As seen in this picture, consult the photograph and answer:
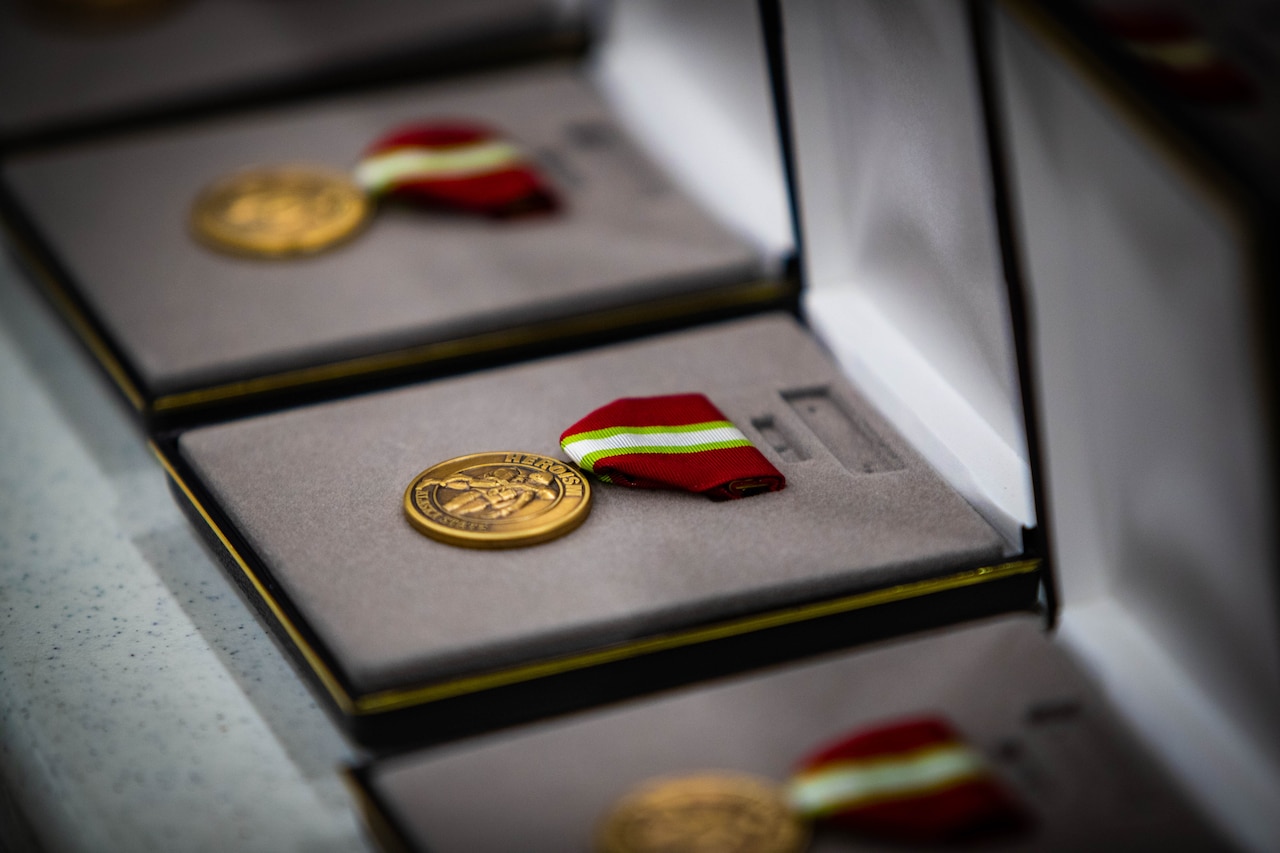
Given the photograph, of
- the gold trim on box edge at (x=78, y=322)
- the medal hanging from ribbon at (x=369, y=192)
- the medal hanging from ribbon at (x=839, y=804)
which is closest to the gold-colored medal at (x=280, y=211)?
the medal hanging from ribbon at (x=369, y=192)

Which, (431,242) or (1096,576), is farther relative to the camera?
(431,242)

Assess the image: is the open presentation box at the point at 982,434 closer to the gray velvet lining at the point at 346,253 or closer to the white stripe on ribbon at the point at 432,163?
the gray velvet lining at the point at 346,253

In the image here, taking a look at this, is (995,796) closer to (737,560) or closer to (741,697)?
(741,697)

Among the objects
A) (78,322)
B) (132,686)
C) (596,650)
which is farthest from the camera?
(78,322)

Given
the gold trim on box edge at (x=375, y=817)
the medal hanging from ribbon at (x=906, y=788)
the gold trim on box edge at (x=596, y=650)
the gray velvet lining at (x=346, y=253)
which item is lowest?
the medal hanging from ribbon at (x=906, y=788)

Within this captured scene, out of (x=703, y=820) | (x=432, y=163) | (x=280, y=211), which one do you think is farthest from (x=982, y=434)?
(x=280, y=211)

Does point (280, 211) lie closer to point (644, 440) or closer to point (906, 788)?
point (644, 440)
